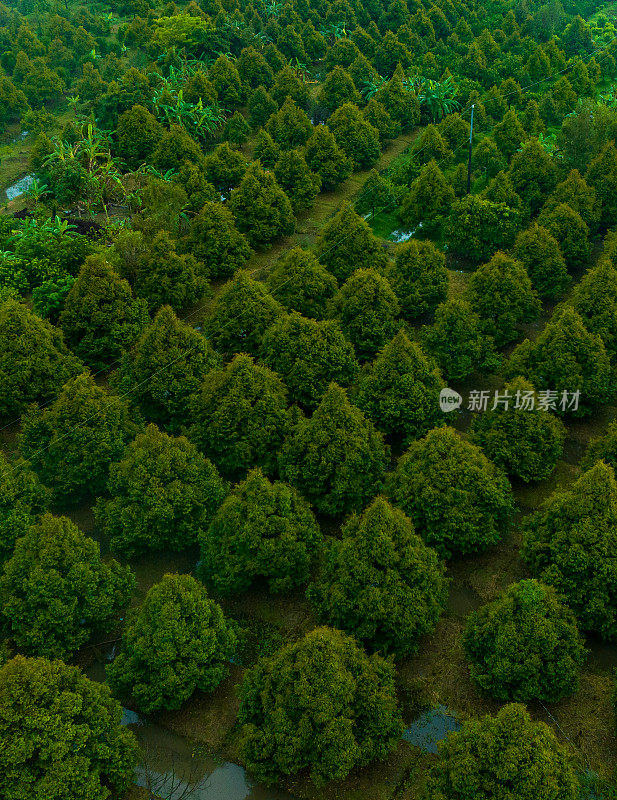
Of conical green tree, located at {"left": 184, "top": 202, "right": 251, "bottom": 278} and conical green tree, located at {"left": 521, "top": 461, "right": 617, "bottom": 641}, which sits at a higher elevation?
conical green tree, located at {"left": 184, "top": 202, "right": 251, "bottom": 278}

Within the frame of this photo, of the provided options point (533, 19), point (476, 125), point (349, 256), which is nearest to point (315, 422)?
point (349, 256)

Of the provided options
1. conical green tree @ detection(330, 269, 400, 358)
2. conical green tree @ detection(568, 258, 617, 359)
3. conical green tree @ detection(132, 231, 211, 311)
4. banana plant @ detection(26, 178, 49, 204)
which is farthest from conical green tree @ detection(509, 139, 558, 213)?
banana plant @ detection(26, 178, 49, 204)

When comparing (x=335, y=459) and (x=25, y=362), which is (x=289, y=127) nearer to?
(x=25, y=362)

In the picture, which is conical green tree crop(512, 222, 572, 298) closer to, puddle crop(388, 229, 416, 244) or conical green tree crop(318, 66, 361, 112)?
puddle crop(388, 229, 416, 244)

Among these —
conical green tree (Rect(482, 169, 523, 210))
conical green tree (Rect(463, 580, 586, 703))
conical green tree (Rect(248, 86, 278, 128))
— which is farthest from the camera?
conical green tree (Rect(248, 86, 278, 128))

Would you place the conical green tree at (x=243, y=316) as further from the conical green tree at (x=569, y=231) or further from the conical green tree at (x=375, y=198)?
the conical green tree at (x=569, y=231)

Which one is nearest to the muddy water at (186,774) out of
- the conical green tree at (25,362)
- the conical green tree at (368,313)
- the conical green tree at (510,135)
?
the conical green tree at (25,362)
